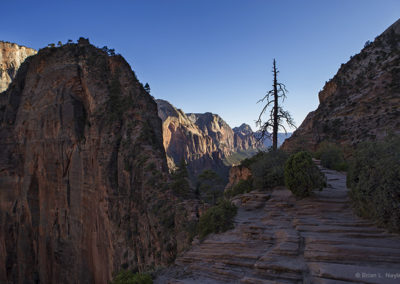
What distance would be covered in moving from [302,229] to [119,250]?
696 inches

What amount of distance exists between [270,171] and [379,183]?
23.2 feet

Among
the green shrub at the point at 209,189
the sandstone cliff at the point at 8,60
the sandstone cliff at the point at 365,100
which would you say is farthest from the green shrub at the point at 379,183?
the sandstone cliff at the point at 8,60

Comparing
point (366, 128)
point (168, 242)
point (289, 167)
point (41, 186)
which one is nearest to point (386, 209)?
point (289, 167)

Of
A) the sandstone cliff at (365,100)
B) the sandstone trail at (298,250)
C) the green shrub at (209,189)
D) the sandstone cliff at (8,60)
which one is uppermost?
the sandstone cliff at (8,60)

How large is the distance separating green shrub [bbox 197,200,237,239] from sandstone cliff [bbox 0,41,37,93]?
126m

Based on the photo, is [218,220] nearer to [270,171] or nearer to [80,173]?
[270,171]

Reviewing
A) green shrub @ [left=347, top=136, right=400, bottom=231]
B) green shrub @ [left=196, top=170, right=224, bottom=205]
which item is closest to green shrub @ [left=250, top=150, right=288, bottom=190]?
green shrub @ [left=347, top=136, right=400, bottom=231]

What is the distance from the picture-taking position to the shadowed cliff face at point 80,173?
2006 centimetres

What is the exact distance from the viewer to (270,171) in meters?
14.6

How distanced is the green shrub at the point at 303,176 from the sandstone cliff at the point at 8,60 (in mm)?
128943

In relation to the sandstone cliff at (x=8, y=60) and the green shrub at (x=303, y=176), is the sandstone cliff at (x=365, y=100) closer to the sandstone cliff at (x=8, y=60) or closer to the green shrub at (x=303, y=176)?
the green shrub at (x=303, y=176)

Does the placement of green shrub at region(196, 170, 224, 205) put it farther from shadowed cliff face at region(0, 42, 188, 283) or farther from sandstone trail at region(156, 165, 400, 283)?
sandstone trail at region(156, 165, 400, 283)

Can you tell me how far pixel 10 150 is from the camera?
133ft

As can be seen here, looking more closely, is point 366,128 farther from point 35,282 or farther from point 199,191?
point 35,282
